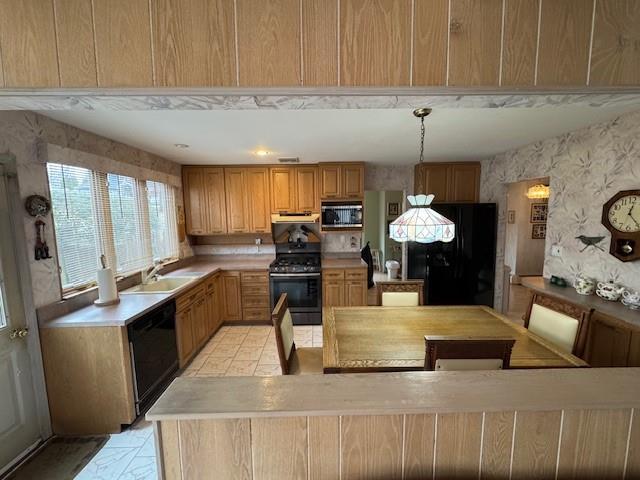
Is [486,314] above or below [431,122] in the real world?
below

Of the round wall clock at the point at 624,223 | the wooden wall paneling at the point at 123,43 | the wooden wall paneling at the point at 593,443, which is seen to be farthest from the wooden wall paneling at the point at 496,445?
the round wall clock at the point at 624,223

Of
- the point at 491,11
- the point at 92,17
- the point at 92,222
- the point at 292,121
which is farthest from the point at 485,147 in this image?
the point at 92,222

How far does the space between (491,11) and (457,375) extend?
1.28 m

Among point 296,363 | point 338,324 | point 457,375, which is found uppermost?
point 457,375

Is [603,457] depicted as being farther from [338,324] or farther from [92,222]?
[92,222]

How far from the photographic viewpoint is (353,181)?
4020 millimetres

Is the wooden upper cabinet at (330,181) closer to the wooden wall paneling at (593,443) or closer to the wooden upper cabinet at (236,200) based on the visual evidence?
the wooden upper cabinet at (236,200)

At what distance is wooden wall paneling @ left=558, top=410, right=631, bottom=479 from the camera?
858 millimetres

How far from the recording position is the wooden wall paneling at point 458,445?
0.86 m

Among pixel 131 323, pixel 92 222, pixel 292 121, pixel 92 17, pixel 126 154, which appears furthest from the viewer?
pixel 126 154

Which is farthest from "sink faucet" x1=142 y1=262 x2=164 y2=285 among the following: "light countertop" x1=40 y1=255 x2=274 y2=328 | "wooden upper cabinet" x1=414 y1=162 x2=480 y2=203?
"wooden upper cabinet" x1=414 y1=162 x2=480 y2=203

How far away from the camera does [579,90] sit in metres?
0.91

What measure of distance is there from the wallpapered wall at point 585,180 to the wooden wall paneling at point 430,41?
8.15 feet

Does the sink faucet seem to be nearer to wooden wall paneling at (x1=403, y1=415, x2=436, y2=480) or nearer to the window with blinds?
the window with blinds
